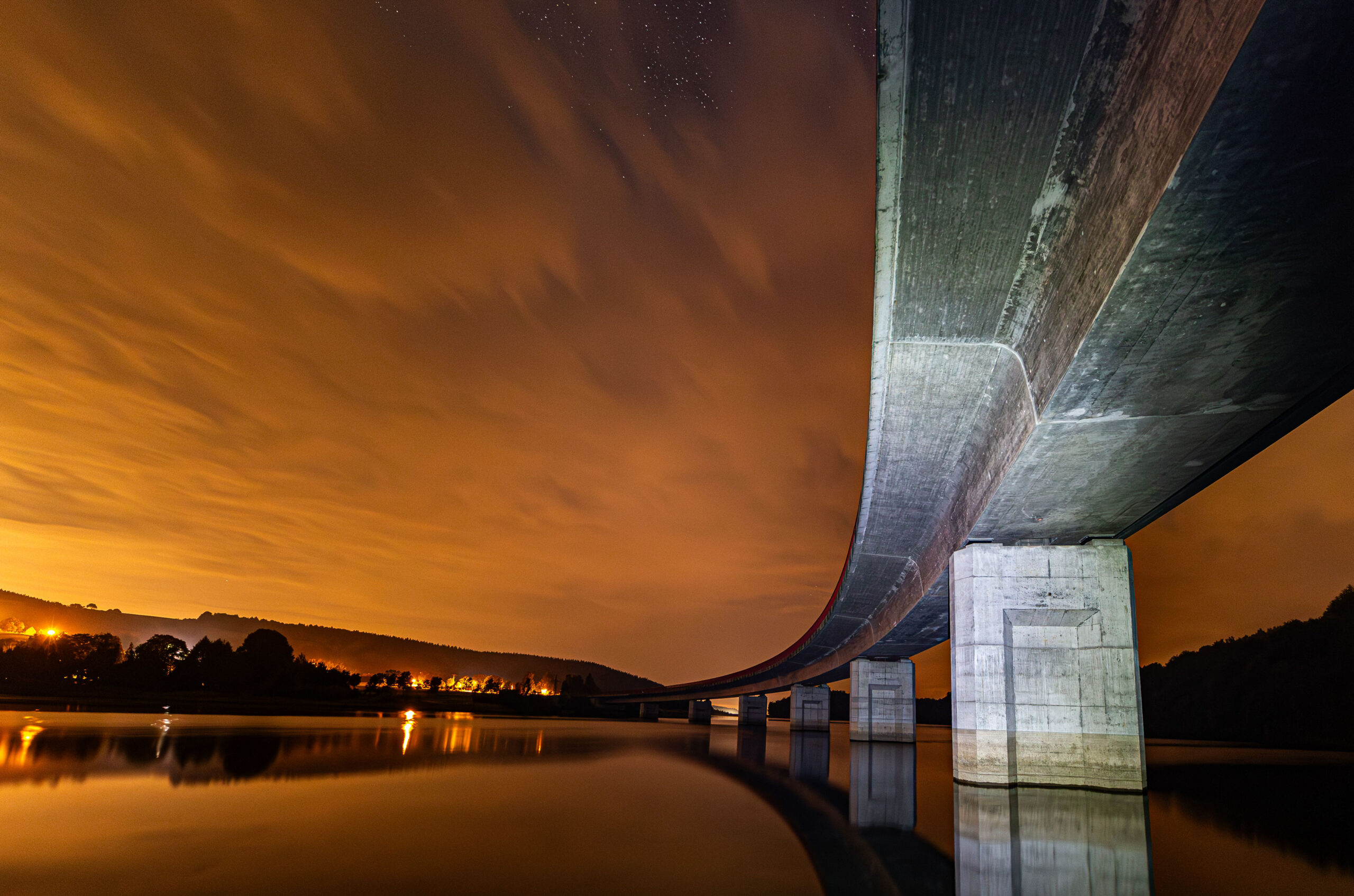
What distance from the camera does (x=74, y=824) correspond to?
1048 centimetres

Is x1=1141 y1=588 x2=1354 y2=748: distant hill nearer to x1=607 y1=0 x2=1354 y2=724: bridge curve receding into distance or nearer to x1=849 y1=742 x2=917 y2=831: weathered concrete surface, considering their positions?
x1=849 y1=742 x2=917 y2=831: weathered concrete surface

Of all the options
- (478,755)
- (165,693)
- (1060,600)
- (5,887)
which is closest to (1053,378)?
(1060,600)

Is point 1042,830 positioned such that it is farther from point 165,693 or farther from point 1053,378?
point 165,693

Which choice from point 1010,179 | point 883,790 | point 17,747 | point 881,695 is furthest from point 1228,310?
point 881,695

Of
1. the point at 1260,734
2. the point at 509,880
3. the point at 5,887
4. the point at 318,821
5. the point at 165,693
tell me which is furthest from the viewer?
the point at 165,693

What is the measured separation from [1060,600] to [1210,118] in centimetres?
1539

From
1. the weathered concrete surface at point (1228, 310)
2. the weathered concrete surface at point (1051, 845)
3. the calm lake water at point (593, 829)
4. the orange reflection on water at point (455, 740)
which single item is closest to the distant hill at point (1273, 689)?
the calm lake water at point (593, 829)

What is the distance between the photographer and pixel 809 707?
82125 millimetres

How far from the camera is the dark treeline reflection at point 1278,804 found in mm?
12773

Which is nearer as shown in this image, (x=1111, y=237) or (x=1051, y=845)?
(x=1111, y=237)

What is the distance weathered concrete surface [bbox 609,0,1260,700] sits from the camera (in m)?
8.88

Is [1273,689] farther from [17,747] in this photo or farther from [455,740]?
[17,747]

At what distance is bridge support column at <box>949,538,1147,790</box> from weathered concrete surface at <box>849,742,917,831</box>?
2391 mm

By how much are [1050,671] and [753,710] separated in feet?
299
